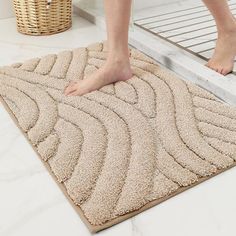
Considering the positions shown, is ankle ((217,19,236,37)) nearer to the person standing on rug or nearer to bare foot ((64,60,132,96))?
the person standing on rug

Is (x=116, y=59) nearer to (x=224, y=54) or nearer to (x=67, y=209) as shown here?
(x=224, y=54)

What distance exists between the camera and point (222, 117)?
3.17ft

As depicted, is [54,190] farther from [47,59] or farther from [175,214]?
[47,59]

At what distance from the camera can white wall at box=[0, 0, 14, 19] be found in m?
1.81

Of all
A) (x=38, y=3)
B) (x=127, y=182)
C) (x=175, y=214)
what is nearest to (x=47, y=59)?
(x=38, y=3)

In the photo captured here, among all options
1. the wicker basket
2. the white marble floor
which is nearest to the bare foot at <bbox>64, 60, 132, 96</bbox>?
the white marble floor

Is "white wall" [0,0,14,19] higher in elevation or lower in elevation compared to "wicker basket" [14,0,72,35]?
lower

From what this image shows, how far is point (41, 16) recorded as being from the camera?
1.58 m

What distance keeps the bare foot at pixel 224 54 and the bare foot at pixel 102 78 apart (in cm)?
28

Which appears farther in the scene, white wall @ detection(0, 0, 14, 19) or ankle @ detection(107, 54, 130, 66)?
white wall @ detection(0, 0, 14, 19)

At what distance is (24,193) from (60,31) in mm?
1035

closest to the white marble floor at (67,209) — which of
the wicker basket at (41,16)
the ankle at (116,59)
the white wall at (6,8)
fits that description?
the ankle at (116,59)

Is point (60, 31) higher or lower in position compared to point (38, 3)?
lower

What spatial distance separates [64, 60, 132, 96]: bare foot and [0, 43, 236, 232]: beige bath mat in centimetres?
2
